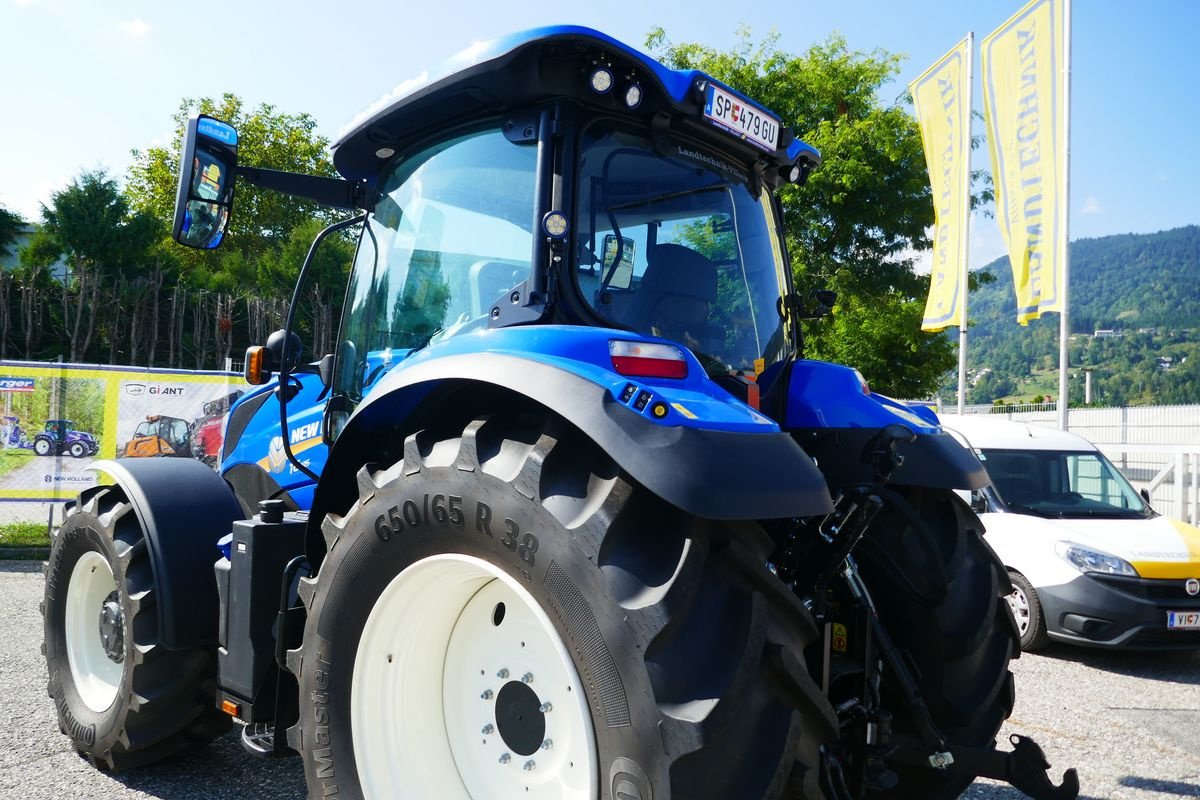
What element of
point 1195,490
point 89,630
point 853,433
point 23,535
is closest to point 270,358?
point 89,630

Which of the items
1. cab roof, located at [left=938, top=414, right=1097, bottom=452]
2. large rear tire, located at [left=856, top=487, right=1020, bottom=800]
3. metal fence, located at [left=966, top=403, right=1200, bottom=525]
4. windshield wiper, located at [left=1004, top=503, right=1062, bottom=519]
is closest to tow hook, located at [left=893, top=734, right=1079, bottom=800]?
large rear tire, located at [left=856, top=487, right=1020, bottom=800]

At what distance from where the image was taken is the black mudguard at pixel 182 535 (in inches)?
127

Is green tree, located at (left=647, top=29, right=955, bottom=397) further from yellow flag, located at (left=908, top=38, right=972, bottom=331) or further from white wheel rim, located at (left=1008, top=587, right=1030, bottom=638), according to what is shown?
white wheel rim, located at (left=1008, top=587, right=1030, bottom=638)

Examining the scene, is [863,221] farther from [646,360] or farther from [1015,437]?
[646,360]

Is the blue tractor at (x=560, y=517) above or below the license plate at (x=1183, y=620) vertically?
above

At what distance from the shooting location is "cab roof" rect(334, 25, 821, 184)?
96.3 inches

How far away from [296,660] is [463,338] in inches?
40.3

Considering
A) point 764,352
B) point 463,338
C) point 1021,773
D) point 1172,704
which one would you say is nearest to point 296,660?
point 463,338

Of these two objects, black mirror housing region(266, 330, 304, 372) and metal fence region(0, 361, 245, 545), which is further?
metal fence region(0, 361, 245, 545)

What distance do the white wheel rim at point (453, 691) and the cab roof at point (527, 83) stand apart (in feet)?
4.51

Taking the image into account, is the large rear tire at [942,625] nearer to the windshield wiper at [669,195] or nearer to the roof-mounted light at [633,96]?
the windshield wiper at [669,195]

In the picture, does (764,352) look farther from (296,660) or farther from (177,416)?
(177,416)

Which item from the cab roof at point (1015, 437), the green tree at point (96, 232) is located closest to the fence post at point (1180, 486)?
the cab roof at point (1015, 437)

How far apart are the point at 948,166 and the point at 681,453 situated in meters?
14.5
